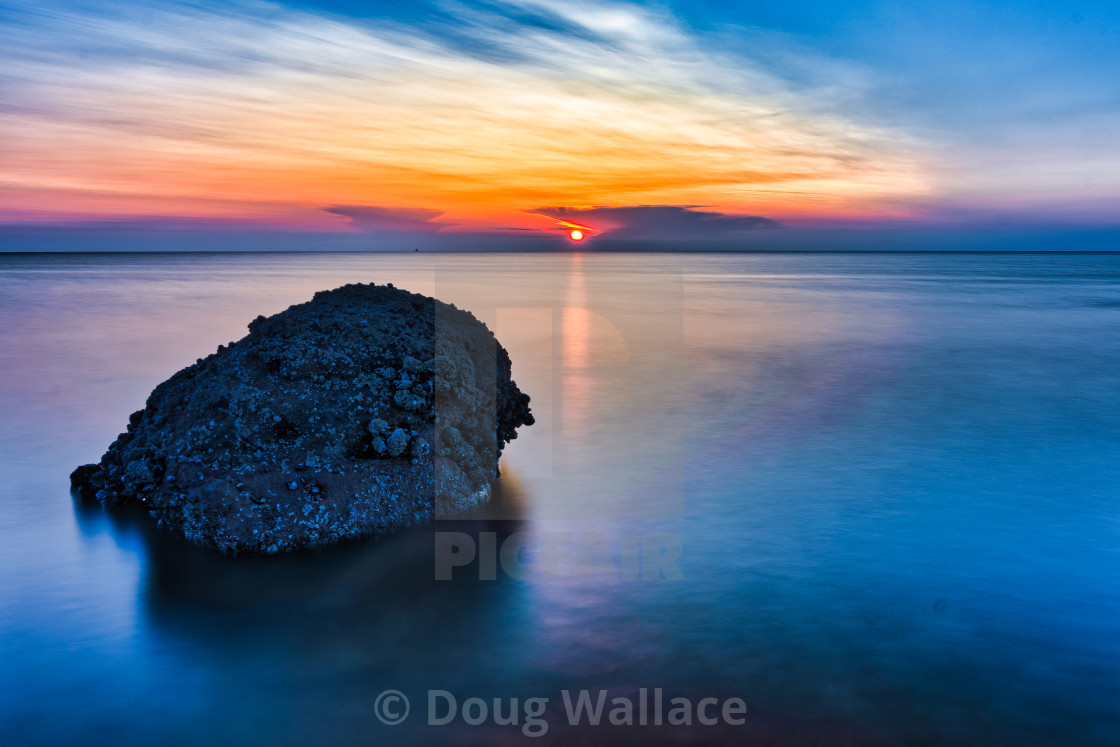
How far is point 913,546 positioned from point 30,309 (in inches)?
1644

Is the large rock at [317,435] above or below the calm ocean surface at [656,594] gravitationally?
above

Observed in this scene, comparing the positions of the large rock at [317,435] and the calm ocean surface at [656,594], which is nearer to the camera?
the calm ocean surface at [656,594]

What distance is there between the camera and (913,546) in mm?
8578

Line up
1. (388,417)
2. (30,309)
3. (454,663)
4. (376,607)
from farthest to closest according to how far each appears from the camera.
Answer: (30,309)
(388,417)
(376,607)
(454,663)

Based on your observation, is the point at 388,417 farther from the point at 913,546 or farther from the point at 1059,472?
the point at 1059,472

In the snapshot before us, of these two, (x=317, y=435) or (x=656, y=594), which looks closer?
(x=656, y=594)

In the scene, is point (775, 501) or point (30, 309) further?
point (30, 309)

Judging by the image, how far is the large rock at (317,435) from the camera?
8.35m

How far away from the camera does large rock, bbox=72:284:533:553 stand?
8.35m

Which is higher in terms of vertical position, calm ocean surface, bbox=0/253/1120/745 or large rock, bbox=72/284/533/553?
large rock, bbox=72/284/533/553

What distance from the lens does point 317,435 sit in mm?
8883

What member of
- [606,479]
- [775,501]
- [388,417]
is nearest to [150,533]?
[388,417]

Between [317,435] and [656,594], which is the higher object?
[317,435]

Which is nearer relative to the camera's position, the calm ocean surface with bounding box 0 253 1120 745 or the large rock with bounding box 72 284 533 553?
the calm ocean surface with bounding box 0 253 1120 745
